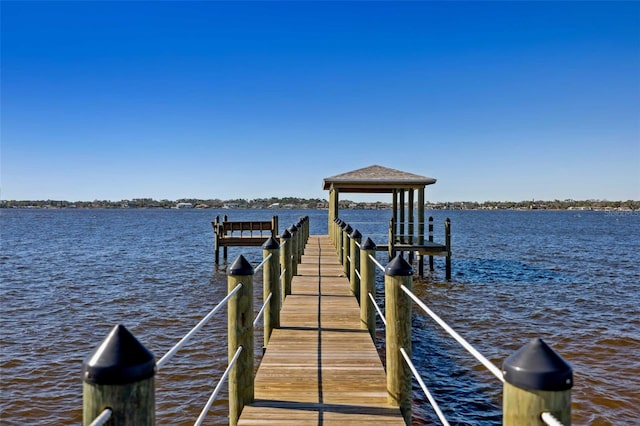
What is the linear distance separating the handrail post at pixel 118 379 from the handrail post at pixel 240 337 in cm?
222

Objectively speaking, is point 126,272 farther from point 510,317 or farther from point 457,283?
point 510,317

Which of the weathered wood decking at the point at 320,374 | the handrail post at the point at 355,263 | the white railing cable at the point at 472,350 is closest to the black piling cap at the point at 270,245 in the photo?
the weathered wood decking at the point at 320,374

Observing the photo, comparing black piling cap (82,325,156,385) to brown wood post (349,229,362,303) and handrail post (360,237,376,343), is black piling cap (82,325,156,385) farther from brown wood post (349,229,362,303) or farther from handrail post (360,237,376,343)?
brown wood post (349,229,362,303)

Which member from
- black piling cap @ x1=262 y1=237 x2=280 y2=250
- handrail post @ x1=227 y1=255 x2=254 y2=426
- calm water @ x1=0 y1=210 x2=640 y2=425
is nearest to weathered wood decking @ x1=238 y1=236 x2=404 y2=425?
handrail post @ x1=227 y1=255 x2=254 y2=426

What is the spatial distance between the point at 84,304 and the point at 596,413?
14954 mm

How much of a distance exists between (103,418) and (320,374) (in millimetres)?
3495

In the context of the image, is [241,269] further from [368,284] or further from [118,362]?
[368,284]

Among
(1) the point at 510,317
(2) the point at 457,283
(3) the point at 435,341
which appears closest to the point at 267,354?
(3) the point at 435,341

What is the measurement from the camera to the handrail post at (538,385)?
170 cm

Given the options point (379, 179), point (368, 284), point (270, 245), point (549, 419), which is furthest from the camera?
point (379, 179)

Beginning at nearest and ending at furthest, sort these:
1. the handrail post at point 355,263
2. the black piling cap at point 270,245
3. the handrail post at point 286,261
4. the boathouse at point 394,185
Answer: the black piling cap at point 270,245 < the handrail post at point 286,261 < the handrail post at point 355,263 < the boathouse at point 394,185

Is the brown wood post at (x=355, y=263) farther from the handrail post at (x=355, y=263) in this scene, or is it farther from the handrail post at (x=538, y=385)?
the handrail post at (x=538, y=385)

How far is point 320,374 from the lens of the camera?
16.3ft

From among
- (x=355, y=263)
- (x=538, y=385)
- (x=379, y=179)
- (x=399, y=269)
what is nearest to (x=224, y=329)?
(x=355, y=263)
